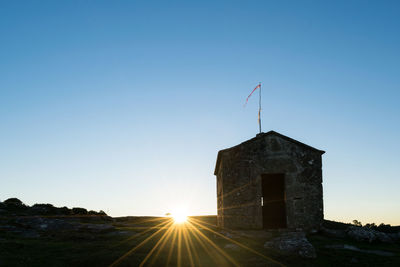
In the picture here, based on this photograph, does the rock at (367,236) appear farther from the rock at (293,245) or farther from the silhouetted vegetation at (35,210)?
the silhouetted vegetation at (35,210)

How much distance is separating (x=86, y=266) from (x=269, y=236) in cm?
795

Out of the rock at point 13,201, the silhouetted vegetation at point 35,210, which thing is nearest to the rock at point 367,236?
the silhouetted vegetation at point 35,210

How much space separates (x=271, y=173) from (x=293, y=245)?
14.5 feet

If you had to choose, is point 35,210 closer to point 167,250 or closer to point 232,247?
point 167,250

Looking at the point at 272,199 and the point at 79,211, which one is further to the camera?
the point at 79,211

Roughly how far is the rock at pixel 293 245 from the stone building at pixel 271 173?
7.81 feet

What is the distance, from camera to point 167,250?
12.5 m

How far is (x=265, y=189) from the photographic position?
21.0 meters

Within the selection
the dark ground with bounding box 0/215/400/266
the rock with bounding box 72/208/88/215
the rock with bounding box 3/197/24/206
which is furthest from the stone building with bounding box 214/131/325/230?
the rock with bounding box 3/197/24/206

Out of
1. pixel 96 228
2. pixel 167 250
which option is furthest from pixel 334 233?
pixel 96 228

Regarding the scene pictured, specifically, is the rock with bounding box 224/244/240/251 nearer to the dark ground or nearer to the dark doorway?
the dark ground

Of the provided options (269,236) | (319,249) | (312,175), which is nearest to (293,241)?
(319,249)

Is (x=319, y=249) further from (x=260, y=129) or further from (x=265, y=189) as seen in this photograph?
(x=265, y=189)

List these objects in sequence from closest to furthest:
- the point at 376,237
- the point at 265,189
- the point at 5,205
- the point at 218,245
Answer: the point at 218,245 < the point at 376,237 < the point at 265,189 < the point at 5,205
